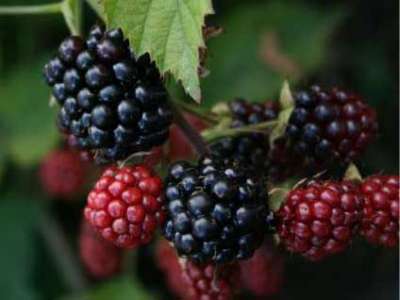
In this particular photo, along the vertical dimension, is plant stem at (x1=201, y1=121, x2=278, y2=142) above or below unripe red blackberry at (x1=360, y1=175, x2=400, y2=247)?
above

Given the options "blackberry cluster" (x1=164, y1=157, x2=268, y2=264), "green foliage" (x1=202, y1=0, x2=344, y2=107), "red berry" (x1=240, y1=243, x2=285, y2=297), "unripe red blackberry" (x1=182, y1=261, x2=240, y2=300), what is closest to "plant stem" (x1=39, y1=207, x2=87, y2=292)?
"green foliage" (x1=202, y1=0, x2=344, y2=107)

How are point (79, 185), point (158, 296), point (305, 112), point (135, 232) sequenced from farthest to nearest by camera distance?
point (158, 296), point (79, 185), point (305, 112), point (135, 232)

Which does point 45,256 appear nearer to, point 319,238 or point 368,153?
point 368,153

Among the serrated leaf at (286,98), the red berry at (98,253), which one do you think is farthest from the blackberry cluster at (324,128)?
the red berry at (98,253)

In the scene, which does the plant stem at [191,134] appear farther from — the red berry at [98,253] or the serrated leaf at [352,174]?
the red berry at [98,253]

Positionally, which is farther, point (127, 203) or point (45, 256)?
point (45, 256)

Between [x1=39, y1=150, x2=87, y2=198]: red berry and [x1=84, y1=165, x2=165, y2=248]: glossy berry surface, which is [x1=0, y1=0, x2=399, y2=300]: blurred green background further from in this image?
[x1=84, y1=165, x2=165, y2=248]: glossy berry surface

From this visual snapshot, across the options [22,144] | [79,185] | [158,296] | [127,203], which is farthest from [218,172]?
[158,296]
